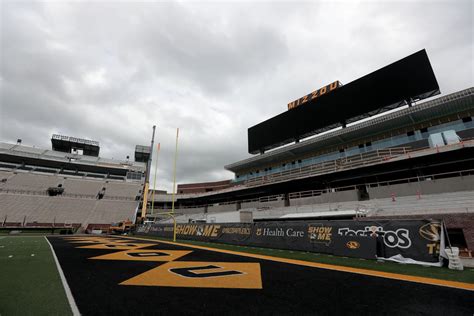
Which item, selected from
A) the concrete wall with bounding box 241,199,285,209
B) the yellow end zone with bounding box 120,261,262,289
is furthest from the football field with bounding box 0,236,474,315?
the concrete wall with bounding box 241,199,285,209

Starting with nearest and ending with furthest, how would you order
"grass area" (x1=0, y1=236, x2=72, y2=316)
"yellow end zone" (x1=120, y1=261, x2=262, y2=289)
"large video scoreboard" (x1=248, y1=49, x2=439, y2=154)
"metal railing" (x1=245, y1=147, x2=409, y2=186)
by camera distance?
"grass area" (x1=0, y1=236, x2=72, y2=316)
"yellow end zone" (x1=120, y1=261, x2=262, y2=289)
"metal railing" (x1=245, y1=147, x2=409, y2=186)
"large video scoreboard" (x1=248, y1=49, x2=439, y2=154)

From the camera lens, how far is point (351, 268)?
26.8ft

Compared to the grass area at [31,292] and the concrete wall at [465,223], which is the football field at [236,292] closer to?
the grass area at [31,292]

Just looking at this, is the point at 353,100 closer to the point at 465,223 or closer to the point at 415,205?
the point at 415,205

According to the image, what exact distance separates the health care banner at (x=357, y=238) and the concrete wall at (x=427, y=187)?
12944 mm

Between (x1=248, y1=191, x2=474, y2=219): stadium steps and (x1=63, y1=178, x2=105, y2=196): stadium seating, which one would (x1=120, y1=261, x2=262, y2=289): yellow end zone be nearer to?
(x1=248, y1=191, x2=474, y2=219): stadium steps

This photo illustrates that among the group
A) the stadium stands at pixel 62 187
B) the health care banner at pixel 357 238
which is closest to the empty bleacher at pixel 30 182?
the stadium stands at pixel 62 187

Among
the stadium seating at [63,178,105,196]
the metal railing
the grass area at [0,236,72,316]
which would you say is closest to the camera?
the grass area at [0,236,72,316]

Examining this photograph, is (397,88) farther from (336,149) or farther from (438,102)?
(336,149)

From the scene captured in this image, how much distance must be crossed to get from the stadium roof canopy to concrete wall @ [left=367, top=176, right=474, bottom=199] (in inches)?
310

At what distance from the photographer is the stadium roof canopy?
21.0m

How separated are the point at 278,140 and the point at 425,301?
3103 cm

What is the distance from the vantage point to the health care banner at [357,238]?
873cm

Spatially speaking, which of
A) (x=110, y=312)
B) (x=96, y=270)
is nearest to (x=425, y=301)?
(x=110, y=312)
